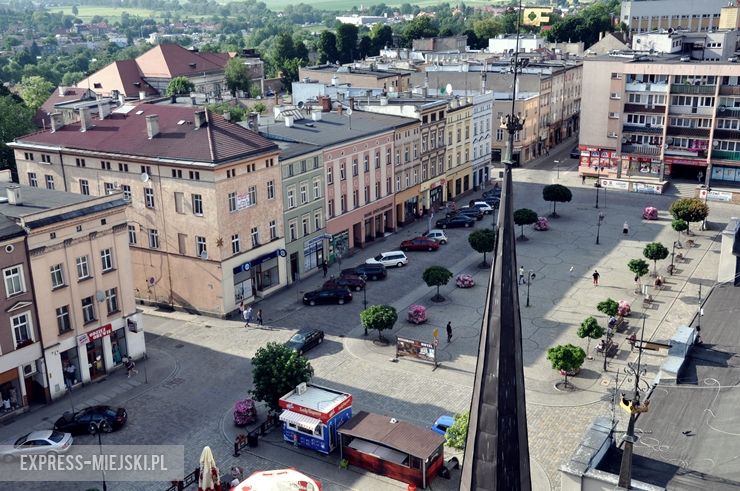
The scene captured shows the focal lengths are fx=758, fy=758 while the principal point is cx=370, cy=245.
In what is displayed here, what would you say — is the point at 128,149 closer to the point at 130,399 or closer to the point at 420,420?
the point at 130,399

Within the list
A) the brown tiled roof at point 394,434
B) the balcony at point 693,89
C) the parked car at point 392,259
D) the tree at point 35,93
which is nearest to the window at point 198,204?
the parked car at point 392,259

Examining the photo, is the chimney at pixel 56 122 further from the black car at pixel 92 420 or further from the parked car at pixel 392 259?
the black car at pixel 92 420

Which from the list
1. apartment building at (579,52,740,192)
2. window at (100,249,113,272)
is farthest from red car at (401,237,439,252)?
apartment building at (579,52,740,192)

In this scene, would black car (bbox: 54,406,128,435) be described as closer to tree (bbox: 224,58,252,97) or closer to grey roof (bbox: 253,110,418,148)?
grey roof (bbox: 253,110,418,148)

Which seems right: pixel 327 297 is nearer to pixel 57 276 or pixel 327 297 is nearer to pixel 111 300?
pixel 111 300

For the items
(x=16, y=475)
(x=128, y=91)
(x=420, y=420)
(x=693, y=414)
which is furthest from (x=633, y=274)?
(x=128, y=91)
